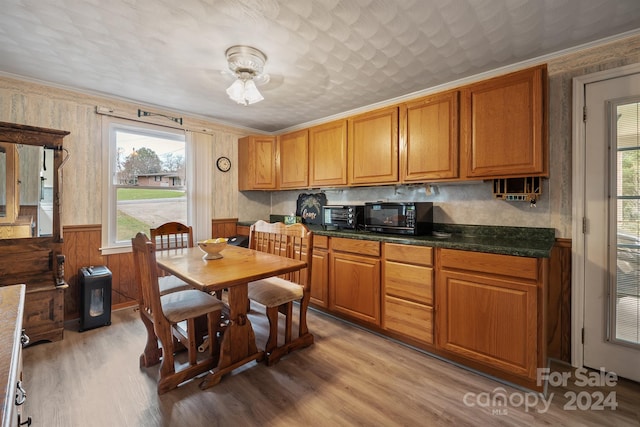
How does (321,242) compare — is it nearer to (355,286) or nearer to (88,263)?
(355,286)

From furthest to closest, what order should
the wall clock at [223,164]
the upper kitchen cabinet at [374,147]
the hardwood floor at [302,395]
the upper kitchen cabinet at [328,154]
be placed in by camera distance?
the wall clock at [223,164] < the upper kitchen cabinet at [328,154] < the upper kitchen cabinet at [374,147] < the hardwood floor at [302,395]

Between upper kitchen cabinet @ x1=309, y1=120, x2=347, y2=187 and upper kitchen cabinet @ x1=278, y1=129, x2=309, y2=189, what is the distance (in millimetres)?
88

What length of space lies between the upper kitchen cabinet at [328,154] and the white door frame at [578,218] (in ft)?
6.39

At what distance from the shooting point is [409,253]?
2.33 meters

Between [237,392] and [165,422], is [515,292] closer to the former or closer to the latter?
[237,392]

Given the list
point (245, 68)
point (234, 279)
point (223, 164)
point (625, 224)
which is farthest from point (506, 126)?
point (223, 164)

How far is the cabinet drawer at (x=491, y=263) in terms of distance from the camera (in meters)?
1.79

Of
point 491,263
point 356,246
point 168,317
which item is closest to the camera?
point 168,317

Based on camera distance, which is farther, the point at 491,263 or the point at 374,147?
the point at 374,147

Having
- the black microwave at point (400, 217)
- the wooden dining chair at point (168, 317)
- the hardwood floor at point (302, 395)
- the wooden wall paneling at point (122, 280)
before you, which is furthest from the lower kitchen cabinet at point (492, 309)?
the wooden wall paneling at point (122, 280)

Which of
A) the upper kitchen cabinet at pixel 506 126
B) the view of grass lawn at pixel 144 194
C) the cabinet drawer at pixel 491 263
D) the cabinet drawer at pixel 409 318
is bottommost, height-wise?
the cabinet drawer at pixel 409 318

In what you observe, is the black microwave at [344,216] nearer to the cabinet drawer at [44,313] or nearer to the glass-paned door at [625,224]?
the glass-paned door at [625,224]

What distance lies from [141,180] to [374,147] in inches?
107

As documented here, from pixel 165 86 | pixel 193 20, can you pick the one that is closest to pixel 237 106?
pixel 165 86
